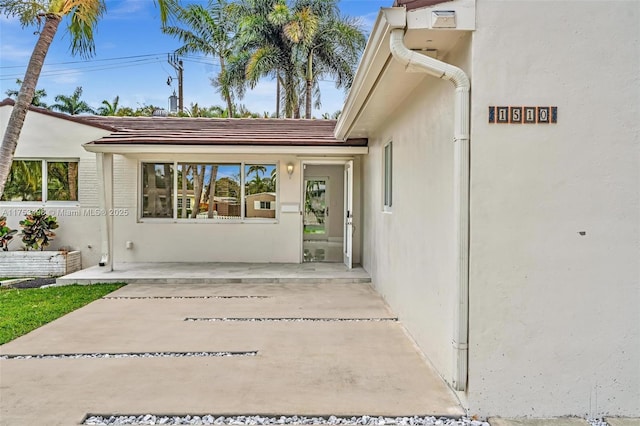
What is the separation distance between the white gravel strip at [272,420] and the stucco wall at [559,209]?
349mm

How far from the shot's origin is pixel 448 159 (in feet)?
12.2

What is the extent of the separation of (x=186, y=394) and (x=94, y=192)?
8526 millimetres

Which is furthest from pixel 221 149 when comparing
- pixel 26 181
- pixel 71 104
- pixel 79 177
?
pixel 71 104

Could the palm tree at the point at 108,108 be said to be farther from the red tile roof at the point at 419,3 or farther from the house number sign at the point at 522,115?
the house number sign at the point at 522,115

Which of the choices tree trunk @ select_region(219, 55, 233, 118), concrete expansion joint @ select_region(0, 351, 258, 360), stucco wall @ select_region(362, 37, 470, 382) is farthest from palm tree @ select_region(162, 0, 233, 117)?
concrete expansion joint @ select_region(0, 351, 258, 360)

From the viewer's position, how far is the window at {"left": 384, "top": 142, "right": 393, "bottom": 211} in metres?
6.97

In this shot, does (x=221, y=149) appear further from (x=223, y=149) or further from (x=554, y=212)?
(x=554, y=212)

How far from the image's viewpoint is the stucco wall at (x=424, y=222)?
3754mm

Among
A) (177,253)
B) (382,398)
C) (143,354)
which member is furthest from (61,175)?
(382,398)

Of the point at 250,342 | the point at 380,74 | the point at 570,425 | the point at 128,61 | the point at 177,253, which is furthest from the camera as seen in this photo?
the point at 128,61

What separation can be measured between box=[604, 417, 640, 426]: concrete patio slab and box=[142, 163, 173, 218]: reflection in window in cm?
962

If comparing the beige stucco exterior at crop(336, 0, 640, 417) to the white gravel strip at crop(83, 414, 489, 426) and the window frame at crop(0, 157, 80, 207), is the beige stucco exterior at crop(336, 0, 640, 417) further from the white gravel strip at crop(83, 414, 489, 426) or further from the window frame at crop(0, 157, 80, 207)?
the window frame at crop(0, 157, 80, 207)

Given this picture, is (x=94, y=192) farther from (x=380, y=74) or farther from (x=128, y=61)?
(x=128, y=61)

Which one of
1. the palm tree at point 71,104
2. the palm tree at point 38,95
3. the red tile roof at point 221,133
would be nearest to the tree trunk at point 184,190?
the red tile roof at point 221,133
